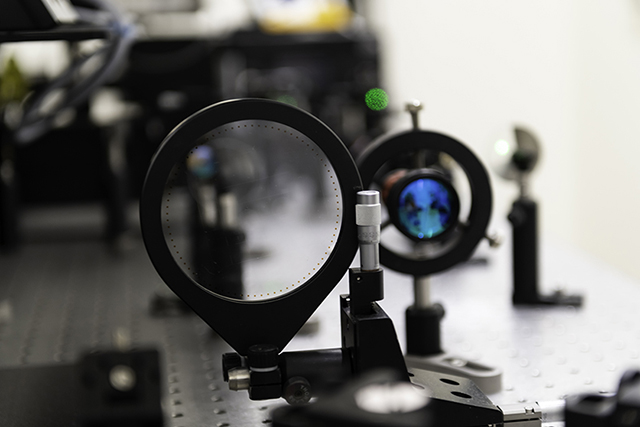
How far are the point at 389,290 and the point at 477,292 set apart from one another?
0.18m

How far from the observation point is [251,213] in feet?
3.51

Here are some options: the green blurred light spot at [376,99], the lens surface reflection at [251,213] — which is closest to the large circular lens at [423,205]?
the lens surface reflection at [251,213]

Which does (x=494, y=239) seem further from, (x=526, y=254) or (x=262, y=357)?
(x=262, y=357)

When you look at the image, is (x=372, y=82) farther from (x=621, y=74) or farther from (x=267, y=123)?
(x=267, y=123)

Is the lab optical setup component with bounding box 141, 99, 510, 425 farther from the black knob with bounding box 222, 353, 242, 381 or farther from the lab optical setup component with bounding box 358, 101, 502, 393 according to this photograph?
the lab optical setup component with bounding box 358, 101, 502, 393

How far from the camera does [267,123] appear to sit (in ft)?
2.49

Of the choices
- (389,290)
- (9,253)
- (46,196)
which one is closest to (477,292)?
(389,290)

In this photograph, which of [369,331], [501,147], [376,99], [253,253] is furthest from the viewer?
[376,99]

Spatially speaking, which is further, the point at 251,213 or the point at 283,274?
the point at 251,213

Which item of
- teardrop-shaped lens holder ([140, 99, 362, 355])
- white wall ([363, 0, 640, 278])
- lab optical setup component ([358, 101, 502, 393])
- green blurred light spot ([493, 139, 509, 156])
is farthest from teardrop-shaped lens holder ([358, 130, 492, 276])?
white wall ([363, 0, 640, 278])

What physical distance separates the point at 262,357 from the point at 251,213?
0.37m

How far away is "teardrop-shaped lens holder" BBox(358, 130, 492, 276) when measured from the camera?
3.08ft

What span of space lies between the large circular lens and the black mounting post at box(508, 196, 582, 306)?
0.39 metres

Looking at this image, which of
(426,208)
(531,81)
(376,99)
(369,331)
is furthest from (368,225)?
(531,81)
